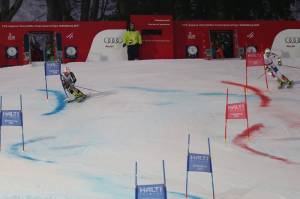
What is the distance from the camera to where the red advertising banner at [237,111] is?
16156 millimetres

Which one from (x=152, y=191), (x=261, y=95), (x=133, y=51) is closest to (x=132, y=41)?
(x=133, y=51)

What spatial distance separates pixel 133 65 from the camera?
2678cm

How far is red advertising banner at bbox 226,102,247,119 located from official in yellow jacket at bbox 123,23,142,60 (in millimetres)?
11807

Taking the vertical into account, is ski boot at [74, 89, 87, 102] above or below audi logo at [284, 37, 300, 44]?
below

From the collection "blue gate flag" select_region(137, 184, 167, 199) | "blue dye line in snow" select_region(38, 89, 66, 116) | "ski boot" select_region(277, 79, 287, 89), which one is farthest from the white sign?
"blue gate flag" select_region(137, 184, 167, 199)

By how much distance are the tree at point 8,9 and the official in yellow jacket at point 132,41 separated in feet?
23.5

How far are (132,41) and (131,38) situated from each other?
0.44 ft

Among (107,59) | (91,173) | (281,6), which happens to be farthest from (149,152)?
(281,6)

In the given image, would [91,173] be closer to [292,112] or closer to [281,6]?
[292,112]

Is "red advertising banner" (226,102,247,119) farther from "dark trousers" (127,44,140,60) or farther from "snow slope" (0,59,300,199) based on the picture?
"dark trousers" (127,44,140,60)

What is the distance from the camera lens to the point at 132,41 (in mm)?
27594

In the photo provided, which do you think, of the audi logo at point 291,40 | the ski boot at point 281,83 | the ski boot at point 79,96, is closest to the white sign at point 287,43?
the audi logo at point 291,40

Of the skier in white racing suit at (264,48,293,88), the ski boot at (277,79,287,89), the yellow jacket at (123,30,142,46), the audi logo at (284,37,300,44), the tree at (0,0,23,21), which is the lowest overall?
the ski boot at (277,79,287,89)

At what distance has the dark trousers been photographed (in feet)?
91.6
